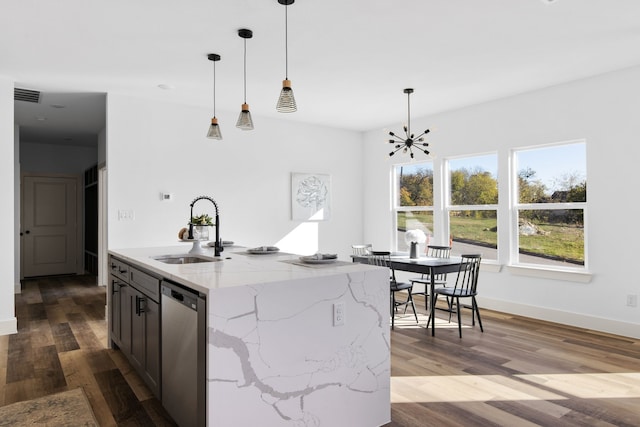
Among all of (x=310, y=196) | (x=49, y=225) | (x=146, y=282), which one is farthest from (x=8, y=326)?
(x=49, y=225)

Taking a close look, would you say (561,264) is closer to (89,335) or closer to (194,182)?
(194,182)

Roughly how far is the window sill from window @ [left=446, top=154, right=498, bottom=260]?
39cm

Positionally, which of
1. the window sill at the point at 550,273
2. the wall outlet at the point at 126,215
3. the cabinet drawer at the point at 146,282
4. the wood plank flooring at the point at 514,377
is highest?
the wall outlet at the point at 126,215

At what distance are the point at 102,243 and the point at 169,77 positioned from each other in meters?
3.79

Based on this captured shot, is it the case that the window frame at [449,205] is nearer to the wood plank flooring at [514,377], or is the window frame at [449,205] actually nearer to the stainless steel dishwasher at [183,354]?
the wood plank flooring at [514,377]

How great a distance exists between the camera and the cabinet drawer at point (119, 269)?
3195mm


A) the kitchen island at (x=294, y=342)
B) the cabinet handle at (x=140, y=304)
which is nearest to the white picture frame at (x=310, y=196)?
the cabinet handle at (x=140, y=304)

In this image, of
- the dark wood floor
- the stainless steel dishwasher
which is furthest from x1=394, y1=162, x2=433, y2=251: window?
the stainless steel dishwasher

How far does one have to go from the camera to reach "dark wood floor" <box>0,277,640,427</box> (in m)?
2.57

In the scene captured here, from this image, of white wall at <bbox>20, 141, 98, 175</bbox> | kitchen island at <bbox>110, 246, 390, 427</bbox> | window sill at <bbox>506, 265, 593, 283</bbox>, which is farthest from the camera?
white wall at <bbox>20, 141, 98, 175</bbox>

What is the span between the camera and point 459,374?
3191 millimetres

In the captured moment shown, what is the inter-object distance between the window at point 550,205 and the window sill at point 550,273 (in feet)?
0.39

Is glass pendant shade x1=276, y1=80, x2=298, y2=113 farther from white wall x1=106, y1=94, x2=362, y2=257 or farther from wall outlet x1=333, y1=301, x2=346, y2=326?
white wall x1=106, y1=94, x2=362, y2=257

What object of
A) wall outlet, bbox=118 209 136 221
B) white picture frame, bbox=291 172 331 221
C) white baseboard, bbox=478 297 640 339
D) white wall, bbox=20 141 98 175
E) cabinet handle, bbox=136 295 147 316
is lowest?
white baseboard, bbox=478 297 640 339
